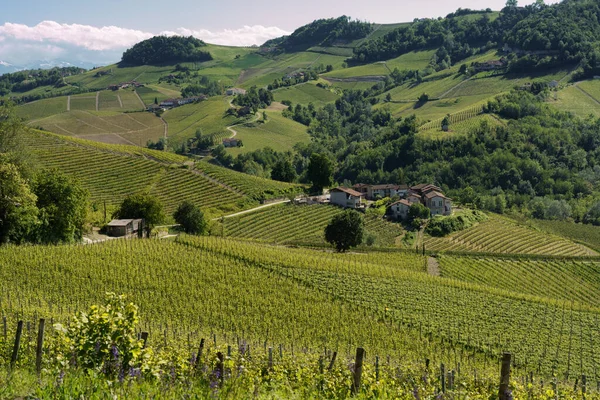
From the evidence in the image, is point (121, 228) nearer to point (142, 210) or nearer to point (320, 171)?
point (142, 210)

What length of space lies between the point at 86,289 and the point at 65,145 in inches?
2509

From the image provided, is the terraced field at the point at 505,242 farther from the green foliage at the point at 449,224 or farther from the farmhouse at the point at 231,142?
the farmhouse at the point at 231,142

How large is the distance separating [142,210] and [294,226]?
23060 millimetres

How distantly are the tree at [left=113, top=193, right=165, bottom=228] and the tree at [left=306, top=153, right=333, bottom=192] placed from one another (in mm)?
36960

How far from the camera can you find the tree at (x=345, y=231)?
64.6 metres

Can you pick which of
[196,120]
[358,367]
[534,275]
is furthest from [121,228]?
[196,120]

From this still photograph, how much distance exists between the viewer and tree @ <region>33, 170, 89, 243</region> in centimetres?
4607

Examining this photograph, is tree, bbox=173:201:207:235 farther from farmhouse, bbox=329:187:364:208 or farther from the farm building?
farmhouse, bbox=329:187:364:208

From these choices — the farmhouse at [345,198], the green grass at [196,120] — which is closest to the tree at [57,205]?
the farmhouse at [345,198]

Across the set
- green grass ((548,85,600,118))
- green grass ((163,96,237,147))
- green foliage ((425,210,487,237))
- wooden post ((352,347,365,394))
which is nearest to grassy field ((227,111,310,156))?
green grass ((163,96,237,147))

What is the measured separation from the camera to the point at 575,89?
540 feet

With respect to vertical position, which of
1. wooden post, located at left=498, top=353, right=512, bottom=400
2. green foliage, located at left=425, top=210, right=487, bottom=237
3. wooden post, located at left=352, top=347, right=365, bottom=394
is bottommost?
green foliage, located at left=425, top=210, right=487, bottom=237

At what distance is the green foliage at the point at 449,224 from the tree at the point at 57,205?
49.4 meters

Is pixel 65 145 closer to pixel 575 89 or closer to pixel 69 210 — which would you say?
pixel 69 210
